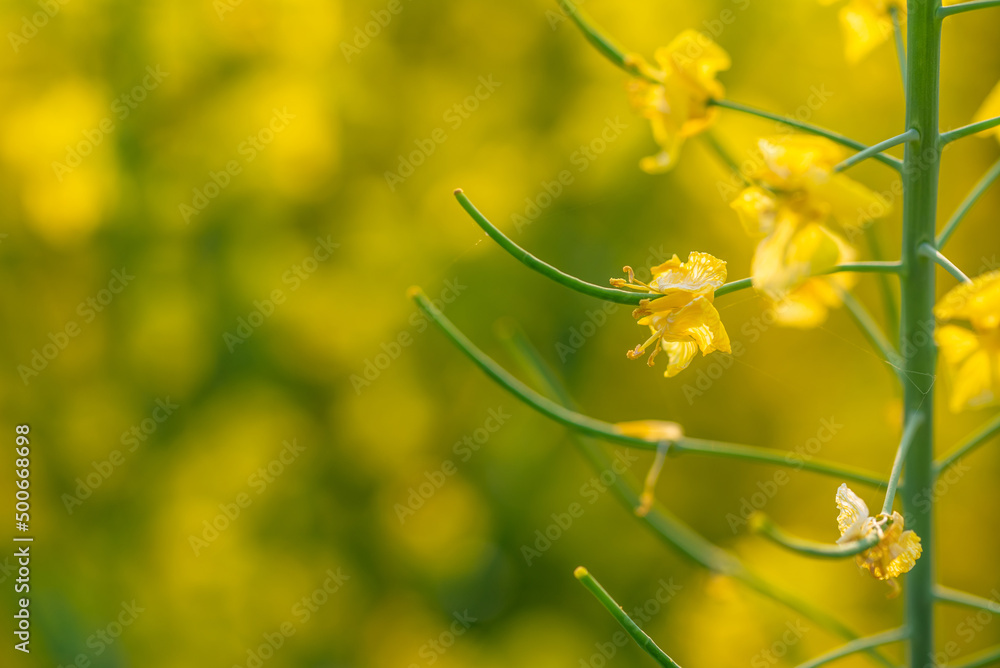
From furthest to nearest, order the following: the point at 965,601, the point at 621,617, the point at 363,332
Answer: the point at 363,332
the point at 965,601
the point at 621,617

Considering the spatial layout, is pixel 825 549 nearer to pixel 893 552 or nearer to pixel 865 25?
→ pixel 893 552

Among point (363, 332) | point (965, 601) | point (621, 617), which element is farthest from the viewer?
point (363, 332)

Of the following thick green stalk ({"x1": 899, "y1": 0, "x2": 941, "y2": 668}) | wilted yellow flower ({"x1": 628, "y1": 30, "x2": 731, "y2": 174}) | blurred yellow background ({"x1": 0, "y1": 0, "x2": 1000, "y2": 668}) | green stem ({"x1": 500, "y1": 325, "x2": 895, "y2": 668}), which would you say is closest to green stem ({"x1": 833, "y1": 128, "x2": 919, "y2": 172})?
thick green stalk ({"x1": 899, "y1": 0, "x2": 941, "y2": 668})

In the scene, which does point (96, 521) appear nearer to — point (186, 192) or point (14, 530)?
point (14, 530)

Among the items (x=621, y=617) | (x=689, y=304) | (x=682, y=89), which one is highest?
(x=682, y=89)

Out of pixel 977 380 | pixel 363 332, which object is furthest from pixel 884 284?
pixel 363 332

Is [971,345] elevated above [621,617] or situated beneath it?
elevated above

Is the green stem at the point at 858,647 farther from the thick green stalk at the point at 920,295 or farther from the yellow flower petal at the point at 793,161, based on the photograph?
the yellow flower petal at the point at 793,161

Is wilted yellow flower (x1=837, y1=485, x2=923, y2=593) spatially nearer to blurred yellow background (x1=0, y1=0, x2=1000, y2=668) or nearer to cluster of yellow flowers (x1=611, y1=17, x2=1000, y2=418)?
cluster of yellow flowers (x1=611, y1=17, x2=1000, y2=418)
